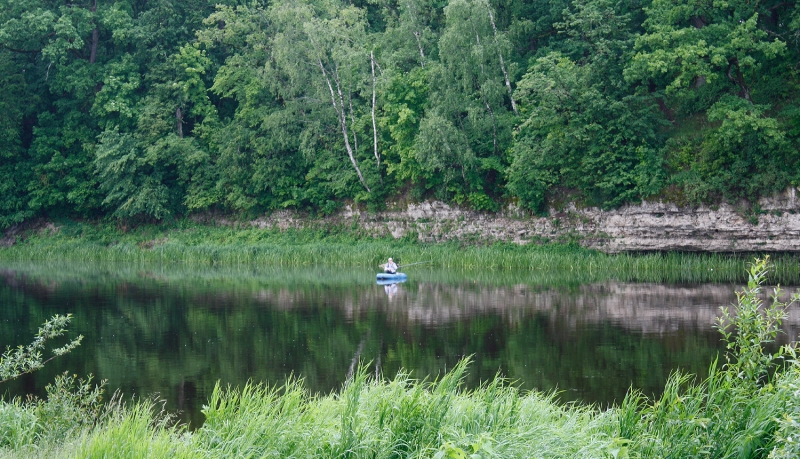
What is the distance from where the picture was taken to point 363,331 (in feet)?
58.6

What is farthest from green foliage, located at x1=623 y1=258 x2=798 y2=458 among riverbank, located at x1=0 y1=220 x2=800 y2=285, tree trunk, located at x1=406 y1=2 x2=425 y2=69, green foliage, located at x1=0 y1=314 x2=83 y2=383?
tree trunk, located at x1=406 y1=2 x2=425 y2=69

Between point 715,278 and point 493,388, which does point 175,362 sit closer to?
point 493,388

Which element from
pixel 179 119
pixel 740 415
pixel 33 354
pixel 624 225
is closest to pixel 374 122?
pixel 179 119

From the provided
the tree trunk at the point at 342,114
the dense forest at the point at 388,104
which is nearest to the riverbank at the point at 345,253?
the dense forest at the point at 388,104

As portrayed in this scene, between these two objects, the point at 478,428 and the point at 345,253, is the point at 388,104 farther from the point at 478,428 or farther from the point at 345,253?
the point at 478,428

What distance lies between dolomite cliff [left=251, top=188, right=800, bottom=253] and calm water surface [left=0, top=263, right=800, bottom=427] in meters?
6.40

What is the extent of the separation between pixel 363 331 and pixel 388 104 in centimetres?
2321

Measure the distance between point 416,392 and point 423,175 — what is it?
103 feet

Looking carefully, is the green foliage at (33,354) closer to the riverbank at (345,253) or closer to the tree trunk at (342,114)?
the riverbank at (345,253)

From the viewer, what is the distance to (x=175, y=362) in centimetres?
1480

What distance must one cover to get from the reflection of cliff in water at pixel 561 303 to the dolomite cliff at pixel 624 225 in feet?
23.0

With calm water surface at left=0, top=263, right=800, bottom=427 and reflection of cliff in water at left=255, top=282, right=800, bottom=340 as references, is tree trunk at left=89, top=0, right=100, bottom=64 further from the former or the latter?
reflection of cliff in water at left=255, top=282, right=800, bottom=340

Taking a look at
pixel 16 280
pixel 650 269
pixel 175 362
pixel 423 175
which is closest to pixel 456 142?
pixel 423 175

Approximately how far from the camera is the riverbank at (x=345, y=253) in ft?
95.3
